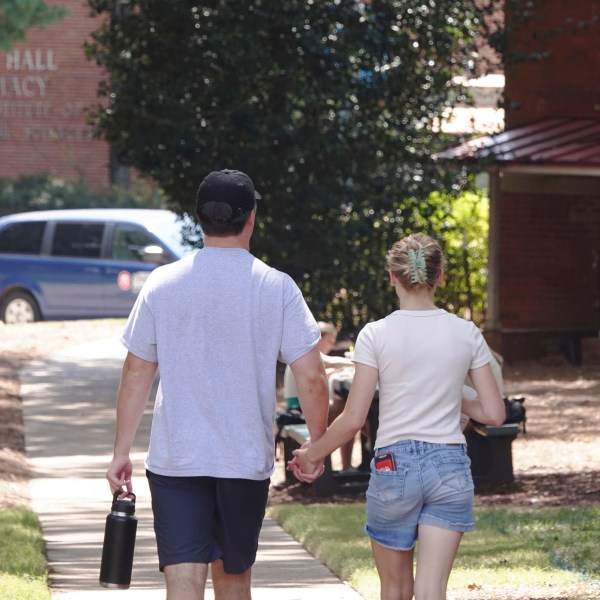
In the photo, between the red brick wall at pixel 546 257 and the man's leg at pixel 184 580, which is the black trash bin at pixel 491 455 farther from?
the red brick wall at pixel 546 257

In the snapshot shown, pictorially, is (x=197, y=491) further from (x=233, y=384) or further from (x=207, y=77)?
(x=207, y=77)

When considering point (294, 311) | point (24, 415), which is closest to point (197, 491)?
point (294, 311)

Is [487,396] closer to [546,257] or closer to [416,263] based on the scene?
[416,263]

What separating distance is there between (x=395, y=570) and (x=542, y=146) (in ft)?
37.2

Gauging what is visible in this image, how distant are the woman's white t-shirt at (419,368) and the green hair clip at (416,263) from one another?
0.39 ft

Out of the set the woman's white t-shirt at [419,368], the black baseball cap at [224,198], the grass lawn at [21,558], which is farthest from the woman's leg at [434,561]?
the grass lawn at [21,558]

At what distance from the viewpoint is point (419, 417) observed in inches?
187

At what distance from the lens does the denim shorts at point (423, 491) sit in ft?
15.5

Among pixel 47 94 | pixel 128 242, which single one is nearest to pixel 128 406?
pixel 128 242

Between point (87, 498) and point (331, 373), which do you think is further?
point (331, 373)

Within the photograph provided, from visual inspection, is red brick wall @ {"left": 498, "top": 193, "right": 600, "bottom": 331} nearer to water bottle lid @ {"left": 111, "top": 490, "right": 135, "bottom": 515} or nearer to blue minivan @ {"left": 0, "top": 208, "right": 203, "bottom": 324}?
blue minivan @ {"left": 0, "top": 208, "right": 203, "bottom": 324}

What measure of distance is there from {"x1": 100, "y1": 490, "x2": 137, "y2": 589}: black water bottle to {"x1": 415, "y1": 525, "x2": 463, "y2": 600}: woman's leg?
948 millimetres

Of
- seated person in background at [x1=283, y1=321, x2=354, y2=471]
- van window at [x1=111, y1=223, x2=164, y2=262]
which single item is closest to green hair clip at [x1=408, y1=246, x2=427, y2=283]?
seated person in background at [x1=283, y1=321, x2=354, y2=471]

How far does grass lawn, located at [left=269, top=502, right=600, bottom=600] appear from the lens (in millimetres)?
6621
